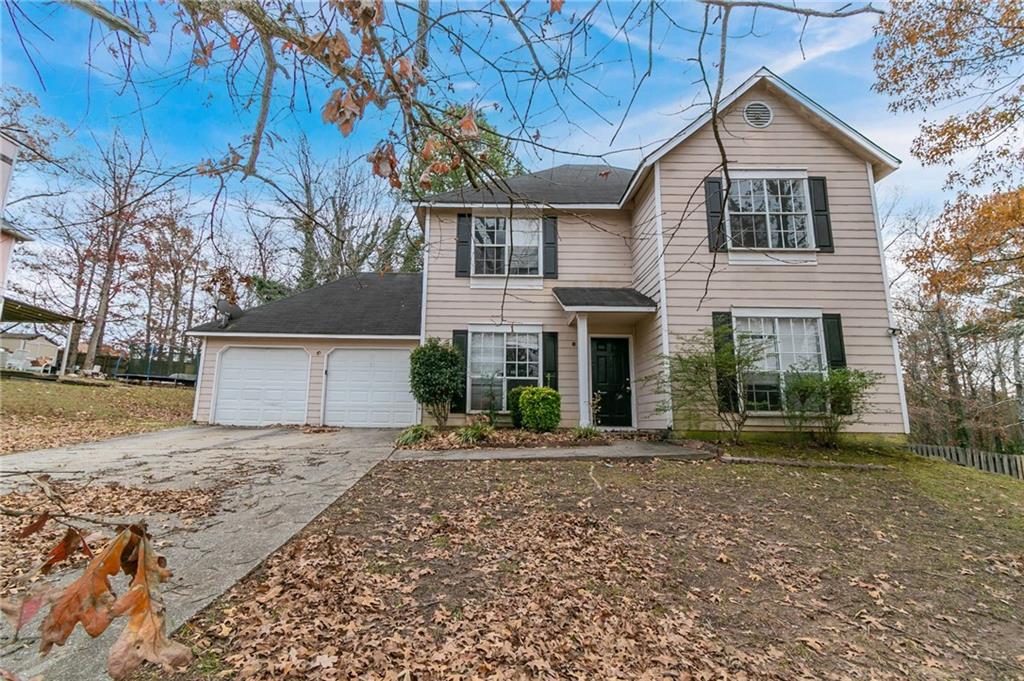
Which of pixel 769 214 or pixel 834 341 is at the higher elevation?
pixel 769 214

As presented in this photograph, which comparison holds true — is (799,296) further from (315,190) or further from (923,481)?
(315,190)

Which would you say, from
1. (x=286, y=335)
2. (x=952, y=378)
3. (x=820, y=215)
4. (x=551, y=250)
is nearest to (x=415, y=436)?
(x=551, y=250)

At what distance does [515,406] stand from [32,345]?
39.3 metres

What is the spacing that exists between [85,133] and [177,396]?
17.2 meters

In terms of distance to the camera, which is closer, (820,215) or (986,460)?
(986,460)

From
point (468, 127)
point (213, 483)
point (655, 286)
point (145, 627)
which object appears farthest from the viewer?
point (655, 286)

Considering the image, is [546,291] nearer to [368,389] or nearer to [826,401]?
[368,389]

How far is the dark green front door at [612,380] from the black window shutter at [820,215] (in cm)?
395

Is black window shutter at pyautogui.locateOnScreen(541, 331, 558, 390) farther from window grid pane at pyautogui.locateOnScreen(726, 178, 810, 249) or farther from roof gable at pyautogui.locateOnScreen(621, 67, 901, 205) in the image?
window grid pane at pyautogui.locateOnScreen(726, 178, 810, 249)

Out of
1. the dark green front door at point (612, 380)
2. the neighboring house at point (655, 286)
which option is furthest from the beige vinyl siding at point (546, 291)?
the dark green front door at point (612, 380)

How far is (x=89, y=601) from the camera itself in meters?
0.91

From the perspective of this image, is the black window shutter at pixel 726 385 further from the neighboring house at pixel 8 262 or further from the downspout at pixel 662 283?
the neighboring house at pixel 8 262

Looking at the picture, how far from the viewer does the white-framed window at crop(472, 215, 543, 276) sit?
9.91 meters

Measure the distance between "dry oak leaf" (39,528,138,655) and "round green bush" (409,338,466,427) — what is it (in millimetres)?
8012
